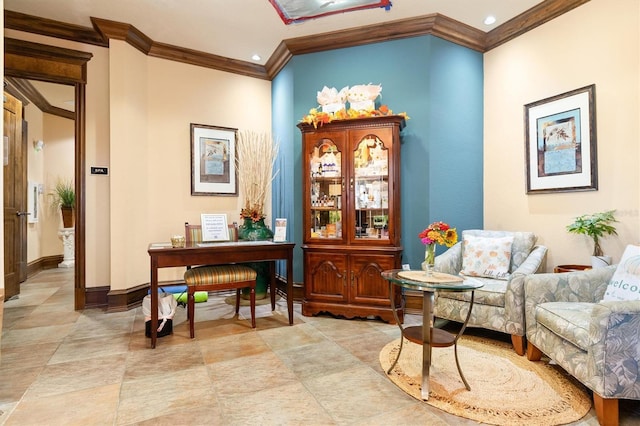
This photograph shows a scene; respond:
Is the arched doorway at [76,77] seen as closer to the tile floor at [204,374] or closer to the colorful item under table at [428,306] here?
the tile floor at [204,374]

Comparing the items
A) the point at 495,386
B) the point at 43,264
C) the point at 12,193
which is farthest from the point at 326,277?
the point at 43,264

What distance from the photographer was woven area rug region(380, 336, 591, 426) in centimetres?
184

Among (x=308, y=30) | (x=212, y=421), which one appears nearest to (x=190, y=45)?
(x=308, y=30)

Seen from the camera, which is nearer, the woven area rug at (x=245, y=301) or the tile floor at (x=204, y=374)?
the tile floor at (x=204, y=374)

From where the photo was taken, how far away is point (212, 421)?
1.77 metres

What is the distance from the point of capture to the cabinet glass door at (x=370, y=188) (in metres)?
3.41

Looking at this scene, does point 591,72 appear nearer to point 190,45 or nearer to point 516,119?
point 516,119

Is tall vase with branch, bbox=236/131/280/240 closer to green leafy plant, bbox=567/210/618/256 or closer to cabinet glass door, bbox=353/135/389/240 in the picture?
cabinet glass door, bbox=353/135/389/240

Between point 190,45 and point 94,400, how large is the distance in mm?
3975

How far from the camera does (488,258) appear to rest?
10.5ft

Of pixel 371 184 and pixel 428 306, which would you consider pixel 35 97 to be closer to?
pixel 371 184

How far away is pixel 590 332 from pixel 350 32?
11.8 feet

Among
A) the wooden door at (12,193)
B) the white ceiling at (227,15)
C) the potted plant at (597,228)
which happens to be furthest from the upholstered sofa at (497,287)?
the wooden door at (12,193)

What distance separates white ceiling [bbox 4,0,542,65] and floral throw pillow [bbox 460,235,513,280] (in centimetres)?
242
